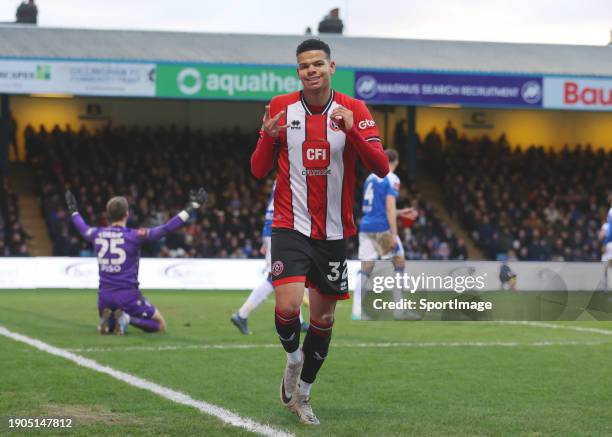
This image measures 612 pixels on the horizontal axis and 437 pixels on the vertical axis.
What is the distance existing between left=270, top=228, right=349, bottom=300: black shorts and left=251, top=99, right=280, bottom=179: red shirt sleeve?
39 centimetres

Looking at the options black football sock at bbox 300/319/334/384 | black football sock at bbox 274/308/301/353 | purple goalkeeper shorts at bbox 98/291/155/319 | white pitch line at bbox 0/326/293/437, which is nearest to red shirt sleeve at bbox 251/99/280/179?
black football sock at bbox 274/308/301/353

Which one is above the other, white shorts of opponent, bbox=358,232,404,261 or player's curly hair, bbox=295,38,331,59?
player's curly hair, bbox=295,38,331,59

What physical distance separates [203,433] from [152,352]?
4274 mm

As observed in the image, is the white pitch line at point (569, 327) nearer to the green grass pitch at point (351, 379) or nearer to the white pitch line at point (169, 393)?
the green grass pitch at point (351, 379)

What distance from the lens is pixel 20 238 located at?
26.5 m

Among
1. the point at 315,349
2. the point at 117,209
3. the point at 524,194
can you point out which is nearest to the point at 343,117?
the point at 315,349

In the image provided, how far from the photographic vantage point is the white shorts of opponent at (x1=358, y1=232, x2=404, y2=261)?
13859 millimetres

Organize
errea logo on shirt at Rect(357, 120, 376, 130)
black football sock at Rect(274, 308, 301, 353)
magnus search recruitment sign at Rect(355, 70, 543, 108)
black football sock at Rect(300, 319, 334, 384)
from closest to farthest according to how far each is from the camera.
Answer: errea logo on shirt at Rect(357, 120, 376, 130) → black football sock at Rect(274, 308, 301, 353) → black football sock at Rect(300, 319, 334, 384) → magnus search recruitment sign at Rect(355, 70, 543, 108)

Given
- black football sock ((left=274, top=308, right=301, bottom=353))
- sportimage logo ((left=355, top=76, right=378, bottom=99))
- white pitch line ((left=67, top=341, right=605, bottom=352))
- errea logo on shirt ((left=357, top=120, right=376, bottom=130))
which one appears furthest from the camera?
sportimage logo ((left=355, top=76, right=378, bottom=99))

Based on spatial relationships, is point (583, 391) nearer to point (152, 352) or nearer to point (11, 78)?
point (152, 352)

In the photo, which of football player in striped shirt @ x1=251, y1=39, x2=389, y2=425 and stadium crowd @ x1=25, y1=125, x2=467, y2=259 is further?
stadium crowd @ x1=25, y1=125, x2=467, y2=259

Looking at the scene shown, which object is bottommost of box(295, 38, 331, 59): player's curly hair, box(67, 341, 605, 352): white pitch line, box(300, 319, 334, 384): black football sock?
box(67, 341, 605, 352): white pitch line

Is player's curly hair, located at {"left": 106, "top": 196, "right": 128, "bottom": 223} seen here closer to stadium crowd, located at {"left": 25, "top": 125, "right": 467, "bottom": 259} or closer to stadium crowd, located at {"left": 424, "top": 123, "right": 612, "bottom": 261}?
stadium crowd, located at {"left": 25, "top": 125, "right": 467, "bottom": 259}

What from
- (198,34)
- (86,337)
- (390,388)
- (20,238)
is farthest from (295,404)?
(198,34)
